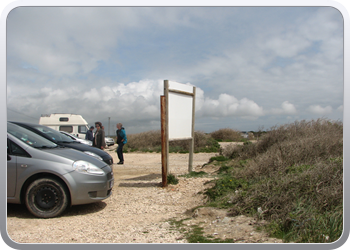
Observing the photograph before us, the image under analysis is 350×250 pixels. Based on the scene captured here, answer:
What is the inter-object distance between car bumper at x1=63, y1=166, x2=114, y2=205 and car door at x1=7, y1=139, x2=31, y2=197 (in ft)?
2.76

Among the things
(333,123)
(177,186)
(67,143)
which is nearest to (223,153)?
(333,123)

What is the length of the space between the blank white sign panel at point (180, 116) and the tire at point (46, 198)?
12.5 feet

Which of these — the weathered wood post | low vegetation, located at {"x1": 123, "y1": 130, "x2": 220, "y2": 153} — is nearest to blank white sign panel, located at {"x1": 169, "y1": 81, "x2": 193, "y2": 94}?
the weathered wood post

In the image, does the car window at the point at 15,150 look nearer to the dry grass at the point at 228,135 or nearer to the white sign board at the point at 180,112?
the white sign board at the point at 180,112

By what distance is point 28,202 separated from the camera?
4.55 m

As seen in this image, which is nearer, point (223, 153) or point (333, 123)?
point (333, 123)

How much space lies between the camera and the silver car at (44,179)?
455 cm

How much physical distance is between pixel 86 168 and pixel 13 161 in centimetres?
120

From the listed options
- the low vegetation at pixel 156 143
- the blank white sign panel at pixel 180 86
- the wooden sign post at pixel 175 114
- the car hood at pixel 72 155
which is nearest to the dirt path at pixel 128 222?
the car hood at pixel 72 155

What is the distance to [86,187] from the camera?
488 cm

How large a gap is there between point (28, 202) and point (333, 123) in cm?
964

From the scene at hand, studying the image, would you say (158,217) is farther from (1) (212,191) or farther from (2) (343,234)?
(2) (343,234)

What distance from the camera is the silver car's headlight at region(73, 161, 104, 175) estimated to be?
Answer: 16.0ft

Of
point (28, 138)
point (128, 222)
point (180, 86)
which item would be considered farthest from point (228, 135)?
point (28, 138)
